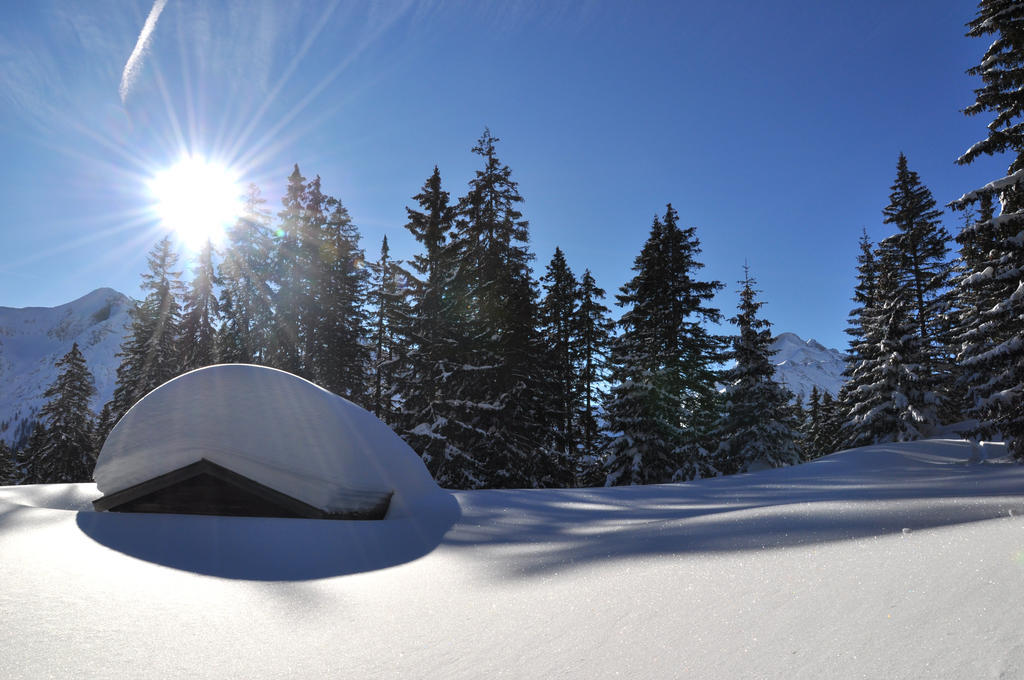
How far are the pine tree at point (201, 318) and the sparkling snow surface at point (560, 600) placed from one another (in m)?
26.8

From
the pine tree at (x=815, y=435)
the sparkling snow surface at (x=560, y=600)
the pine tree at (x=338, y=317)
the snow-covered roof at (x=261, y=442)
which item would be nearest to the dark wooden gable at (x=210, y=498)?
the snow-covered roof at (x=261, y=442)

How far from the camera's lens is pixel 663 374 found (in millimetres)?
20172

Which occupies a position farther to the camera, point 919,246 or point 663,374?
point 919,246

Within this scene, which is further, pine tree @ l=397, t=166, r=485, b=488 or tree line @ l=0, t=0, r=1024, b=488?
pine tree @ l=397, t=166, r=485, b=488

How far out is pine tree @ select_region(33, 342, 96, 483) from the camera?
27906 millimetres

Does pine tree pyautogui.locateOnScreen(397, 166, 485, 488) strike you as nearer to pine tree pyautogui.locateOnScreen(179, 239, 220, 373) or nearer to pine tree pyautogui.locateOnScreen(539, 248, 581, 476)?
pine tree pyautogui.locateOnScreen(539, 248, 581, 476)

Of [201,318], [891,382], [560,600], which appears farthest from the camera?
[201,318]

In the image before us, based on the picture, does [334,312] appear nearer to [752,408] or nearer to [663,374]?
[663,374]

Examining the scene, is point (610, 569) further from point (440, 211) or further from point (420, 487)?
point (440, 211)

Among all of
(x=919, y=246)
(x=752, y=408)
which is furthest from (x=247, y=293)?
(x=919, y=246)

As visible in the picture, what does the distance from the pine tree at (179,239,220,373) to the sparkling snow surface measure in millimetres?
26828

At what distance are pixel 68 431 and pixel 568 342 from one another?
1169 inches

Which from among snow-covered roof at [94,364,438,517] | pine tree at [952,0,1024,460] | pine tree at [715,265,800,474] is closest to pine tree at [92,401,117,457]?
snow-covered roof at [94,364,438,517]

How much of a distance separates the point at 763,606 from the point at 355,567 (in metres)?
4.42
